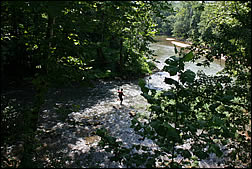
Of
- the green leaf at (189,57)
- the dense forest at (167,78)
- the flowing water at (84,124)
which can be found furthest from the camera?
the flowing water at (84,124)

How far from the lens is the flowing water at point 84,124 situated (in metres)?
5.70

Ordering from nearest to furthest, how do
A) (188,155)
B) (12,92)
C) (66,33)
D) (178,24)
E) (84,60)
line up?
(188,155)
(84,60)
(66,33)
(12,92)
(178,24)

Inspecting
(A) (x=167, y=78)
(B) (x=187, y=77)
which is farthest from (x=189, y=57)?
(A) (x=167, y=78)

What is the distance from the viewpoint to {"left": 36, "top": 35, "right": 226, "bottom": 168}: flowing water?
18.7ft

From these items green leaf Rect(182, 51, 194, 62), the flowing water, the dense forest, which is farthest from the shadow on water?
green leaf Rect(182, 51, 194, 62)

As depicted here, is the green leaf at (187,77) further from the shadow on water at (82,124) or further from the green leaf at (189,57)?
the shadow on water at (82,124)

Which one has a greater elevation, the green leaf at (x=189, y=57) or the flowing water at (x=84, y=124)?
the green leaf at (x=189, y=57)

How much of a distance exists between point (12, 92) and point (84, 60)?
9.24 m

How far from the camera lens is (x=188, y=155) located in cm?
195

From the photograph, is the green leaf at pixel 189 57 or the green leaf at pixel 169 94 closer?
the green leaf at pixel 189 57

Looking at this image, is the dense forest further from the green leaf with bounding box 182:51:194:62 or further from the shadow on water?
the shadow on water

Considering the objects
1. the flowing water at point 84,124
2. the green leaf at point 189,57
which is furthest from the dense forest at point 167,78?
the flowing water at point 84,124

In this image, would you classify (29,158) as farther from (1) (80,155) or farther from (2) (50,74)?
(1) (80,155)

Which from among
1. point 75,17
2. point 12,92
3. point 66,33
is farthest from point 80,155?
point 12,92
